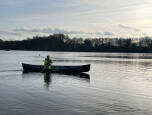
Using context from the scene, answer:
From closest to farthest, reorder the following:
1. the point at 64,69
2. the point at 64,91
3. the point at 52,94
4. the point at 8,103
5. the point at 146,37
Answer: the point at 8,103, the point at 52,94, the point at 64,91, the point at 64,69, the point at 146,37

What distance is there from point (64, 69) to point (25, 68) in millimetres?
6260

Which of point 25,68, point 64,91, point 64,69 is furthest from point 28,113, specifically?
point 25,68

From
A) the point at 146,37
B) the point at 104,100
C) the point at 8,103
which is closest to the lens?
the point at 8,103

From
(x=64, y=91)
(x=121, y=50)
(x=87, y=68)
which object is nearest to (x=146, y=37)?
(x=121, y=50)

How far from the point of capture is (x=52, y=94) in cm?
1819

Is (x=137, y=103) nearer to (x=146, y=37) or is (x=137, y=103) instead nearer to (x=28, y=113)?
(x=28, y=113)

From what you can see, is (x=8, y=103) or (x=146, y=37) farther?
(x=146, y=37)

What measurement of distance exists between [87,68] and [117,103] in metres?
18.1

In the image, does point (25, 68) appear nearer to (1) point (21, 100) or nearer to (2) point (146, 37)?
(1) point (21, 100)

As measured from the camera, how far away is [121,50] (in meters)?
168

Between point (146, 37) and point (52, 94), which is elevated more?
point (146, 37)

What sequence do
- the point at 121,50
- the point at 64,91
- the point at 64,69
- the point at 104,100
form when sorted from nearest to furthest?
1. the point at 104,100
2. the point at 64,91
3. the point at 64,69
4. the point at 121,50

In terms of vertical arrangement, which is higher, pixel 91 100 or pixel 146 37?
pixel 146 37

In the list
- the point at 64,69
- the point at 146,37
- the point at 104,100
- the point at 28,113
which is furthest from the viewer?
the point at 146,37
